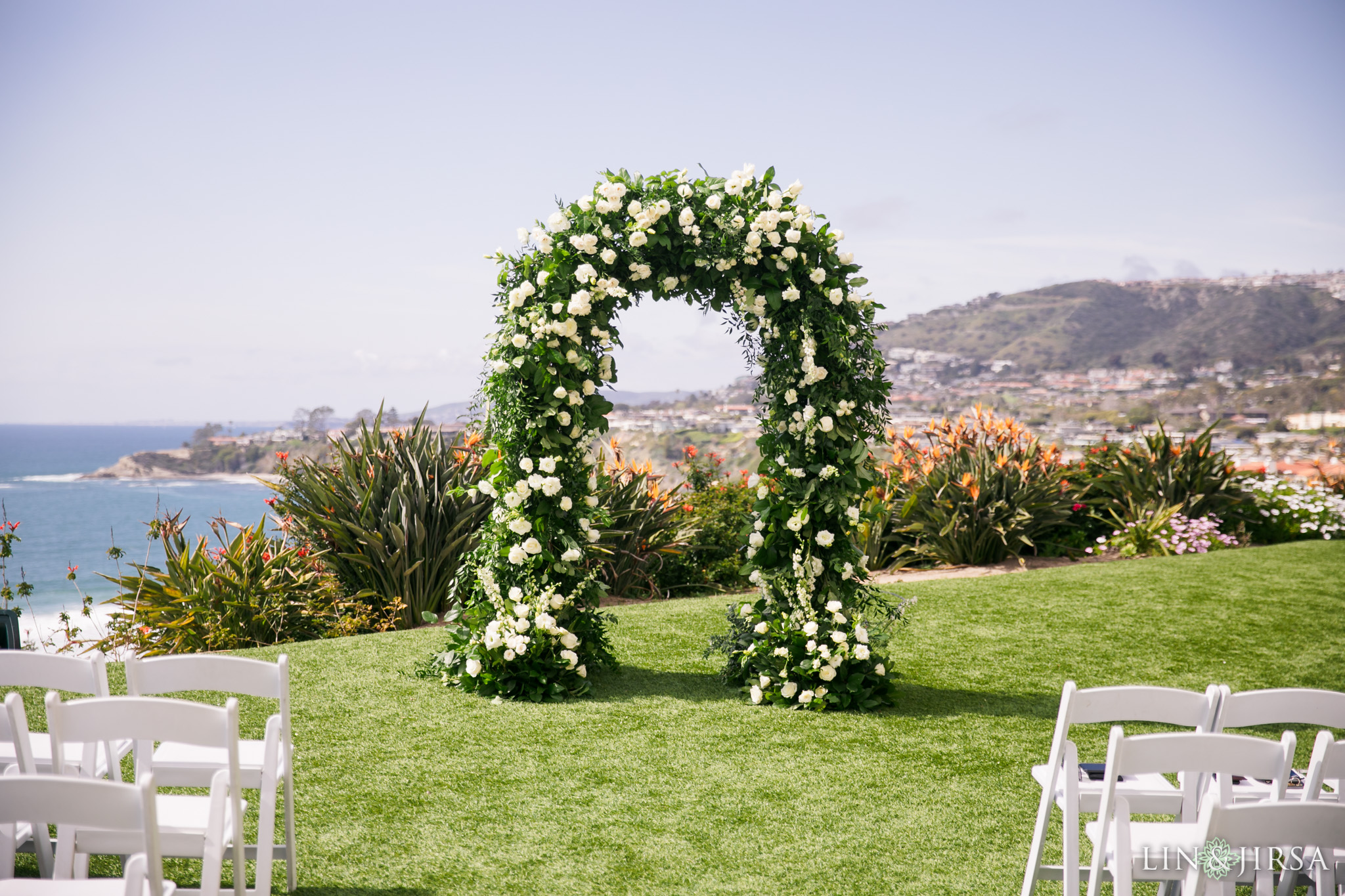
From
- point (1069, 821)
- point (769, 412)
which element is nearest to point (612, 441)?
point (769, 412)

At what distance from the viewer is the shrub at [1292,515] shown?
8656 mm

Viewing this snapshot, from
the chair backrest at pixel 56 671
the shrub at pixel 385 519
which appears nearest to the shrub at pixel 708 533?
the shrub at pixel 385 519

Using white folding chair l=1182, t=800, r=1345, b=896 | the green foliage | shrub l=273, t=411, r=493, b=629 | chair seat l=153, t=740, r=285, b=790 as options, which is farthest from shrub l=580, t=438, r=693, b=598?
white folding chair l=1182, t=800, r=1345, b=896

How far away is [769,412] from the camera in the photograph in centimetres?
424

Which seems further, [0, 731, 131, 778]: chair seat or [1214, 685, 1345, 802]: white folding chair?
[0, 731, 131, 778]: chair seat

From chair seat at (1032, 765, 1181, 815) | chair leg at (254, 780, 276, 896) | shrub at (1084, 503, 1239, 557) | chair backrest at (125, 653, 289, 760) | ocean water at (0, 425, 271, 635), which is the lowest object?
ocean water at (0, 425, 271, 635)

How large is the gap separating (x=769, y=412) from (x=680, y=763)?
69.1 inches

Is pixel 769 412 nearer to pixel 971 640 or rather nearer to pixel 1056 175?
pixel 971 640

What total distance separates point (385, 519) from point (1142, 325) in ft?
96.0

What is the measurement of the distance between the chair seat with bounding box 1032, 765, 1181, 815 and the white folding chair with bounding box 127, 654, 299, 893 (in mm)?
2075

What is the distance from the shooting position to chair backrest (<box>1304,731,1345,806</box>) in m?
1.92

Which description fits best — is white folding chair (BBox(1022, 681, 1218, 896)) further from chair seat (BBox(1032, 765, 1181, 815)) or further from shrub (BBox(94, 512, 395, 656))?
shrub (BBox(94, 512, 395, 656))

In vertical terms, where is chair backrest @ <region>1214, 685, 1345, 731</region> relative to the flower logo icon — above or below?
above

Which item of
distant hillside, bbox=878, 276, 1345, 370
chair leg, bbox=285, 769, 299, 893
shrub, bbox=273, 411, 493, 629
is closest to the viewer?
chair leg, bbox=285, 769, 299, 893
